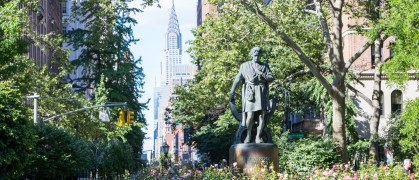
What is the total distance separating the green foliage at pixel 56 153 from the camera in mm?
27734

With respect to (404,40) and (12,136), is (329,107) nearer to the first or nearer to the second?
(404,40)

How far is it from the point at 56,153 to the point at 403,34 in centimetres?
1536

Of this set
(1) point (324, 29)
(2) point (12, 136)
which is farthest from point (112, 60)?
(2) point (12, 136)

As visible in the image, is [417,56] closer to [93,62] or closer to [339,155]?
[339,155]

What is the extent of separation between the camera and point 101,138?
48.5m

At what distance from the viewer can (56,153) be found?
29031mm

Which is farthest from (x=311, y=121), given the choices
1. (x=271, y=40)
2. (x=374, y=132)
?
(x=271, y=40)

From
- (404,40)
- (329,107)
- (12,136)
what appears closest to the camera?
(12,136)

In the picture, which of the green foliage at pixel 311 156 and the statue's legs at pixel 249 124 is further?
the green foliage at pixel 311 156

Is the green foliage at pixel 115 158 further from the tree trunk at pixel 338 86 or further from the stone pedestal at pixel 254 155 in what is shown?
the stone pedestal at pixel 254 155

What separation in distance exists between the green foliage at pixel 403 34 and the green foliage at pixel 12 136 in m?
13.7

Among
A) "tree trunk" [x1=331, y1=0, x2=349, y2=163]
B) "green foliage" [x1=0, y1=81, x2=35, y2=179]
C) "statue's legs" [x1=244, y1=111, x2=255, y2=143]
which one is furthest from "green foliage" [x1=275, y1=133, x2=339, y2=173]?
"green foliage" [x1=0, y1=81, x2=35, y2=179]

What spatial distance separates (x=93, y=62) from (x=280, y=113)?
20.3 meters

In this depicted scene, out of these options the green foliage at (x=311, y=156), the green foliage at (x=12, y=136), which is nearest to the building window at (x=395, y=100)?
the green foliage at (x=311, y=156)
